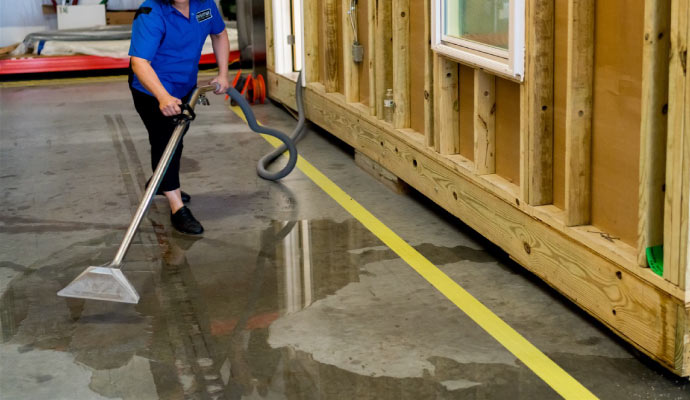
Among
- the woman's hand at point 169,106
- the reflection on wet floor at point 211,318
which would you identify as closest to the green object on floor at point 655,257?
the reflection on wet floor at point 211,318

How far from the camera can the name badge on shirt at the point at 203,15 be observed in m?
5.71

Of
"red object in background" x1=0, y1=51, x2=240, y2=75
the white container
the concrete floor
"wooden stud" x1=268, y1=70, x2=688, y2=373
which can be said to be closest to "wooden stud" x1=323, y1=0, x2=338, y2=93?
"wooden stud" x1=268, y1=70, x2=688, y2=373

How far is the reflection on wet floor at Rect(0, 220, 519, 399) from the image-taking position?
3863 mm

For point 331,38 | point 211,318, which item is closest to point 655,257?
point 211,318

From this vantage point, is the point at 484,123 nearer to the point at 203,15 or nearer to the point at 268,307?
the point at 268,307

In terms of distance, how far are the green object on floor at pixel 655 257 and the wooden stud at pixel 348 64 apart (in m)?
4.26

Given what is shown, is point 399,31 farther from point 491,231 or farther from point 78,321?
point 78,321

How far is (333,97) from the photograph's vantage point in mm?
8219

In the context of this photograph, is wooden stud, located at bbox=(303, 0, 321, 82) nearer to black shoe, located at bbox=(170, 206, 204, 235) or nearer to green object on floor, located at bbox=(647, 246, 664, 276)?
black shoe, located at bbox=(170, 206, 204, 235)

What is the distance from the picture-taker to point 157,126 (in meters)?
5.93

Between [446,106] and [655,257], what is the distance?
89.0 inches

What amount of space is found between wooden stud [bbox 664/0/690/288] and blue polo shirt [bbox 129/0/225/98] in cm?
309

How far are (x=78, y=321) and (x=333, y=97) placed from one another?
408 centimetres

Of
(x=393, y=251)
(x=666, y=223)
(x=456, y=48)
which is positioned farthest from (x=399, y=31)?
(x=666, y=223)
